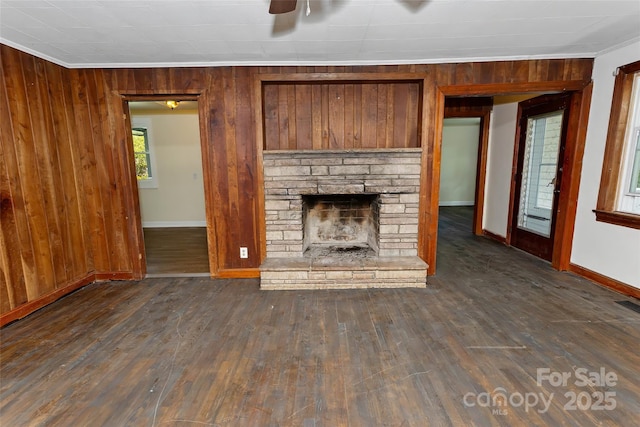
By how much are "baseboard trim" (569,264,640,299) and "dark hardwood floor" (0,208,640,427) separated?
0.31ft

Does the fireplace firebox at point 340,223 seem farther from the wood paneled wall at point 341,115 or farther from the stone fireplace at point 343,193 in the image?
the wood paneled wall at point 341,115

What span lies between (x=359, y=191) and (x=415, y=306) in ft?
4.22

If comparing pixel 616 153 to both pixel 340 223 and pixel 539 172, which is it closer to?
pixel 539 172

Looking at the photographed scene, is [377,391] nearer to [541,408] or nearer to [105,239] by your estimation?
[541,408]

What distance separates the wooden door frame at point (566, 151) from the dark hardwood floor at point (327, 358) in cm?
52

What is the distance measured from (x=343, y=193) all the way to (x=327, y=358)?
1.74 meters

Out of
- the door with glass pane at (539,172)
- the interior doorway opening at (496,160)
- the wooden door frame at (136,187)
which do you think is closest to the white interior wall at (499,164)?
the interior doorway opening at (496,160)

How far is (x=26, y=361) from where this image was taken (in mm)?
1965

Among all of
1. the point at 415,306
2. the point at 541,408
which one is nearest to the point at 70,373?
the point at 415,306

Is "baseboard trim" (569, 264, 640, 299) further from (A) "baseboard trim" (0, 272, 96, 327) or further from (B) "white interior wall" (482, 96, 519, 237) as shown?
(A) "baseboard trim" (0, 272, 96, 327)

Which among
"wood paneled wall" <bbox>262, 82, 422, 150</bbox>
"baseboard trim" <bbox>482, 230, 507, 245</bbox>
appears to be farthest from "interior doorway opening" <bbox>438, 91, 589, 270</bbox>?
"wood paneled wall" <bbox>262, 82, 422, 150</bbox>

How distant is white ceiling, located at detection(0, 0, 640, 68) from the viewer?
6.50 feet

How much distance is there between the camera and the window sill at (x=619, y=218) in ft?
8.82

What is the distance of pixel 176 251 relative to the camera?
4395 millimetres
